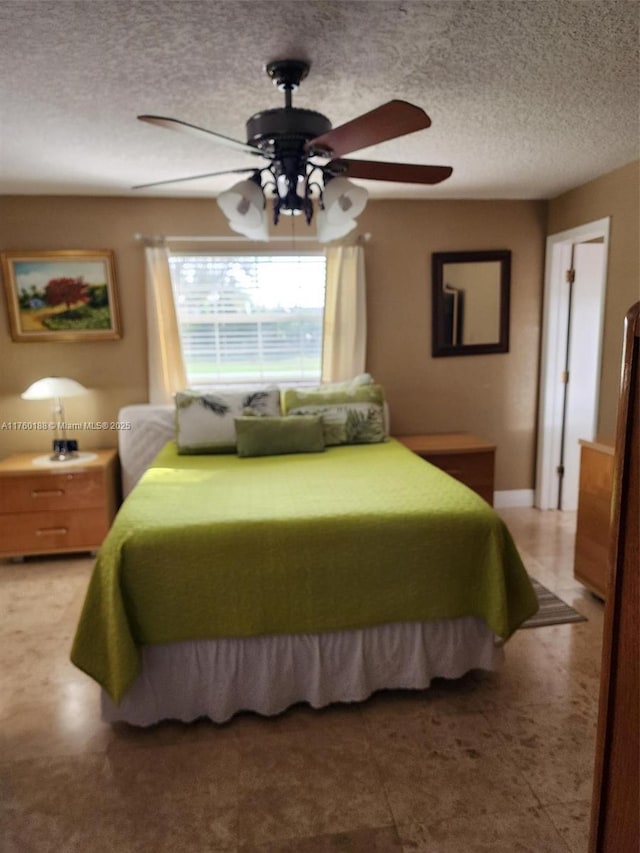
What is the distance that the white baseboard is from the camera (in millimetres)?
4379

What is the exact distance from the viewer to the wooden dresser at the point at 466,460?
12.0 ft

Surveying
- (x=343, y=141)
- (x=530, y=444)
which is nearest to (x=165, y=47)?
(x=343, y=141)

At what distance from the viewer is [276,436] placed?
310 centimetres

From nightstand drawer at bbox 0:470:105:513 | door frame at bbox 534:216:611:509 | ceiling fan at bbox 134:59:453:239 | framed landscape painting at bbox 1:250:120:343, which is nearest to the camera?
ceiling fan at bbox 134:59:453:239

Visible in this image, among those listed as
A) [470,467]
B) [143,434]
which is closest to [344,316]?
[470,467]

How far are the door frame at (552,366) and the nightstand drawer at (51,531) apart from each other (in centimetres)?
323

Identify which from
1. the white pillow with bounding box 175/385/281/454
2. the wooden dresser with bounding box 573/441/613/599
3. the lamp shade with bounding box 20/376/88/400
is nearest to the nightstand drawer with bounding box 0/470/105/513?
the lamp shade with bounding box 20/376/88/400

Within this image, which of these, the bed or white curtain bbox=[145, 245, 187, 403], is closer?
the bed

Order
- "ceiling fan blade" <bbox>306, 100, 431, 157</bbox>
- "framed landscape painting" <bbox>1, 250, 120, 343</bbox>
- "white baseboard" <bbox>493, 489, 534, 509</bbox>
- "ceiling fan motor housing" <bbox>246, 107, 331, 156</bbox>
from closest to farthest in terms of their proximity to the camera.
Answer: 1. "ceiling fan blade" <bbox>306, 100, 431, 157</bbox>
2. "ceiling fan motor housing" <bbox>246, 107, 331, 156</bbox>
3. "framed landscape painting" <bbox>1, 250, 120, 343</bbox>
4. "white baseboard" <bbox>493, 489, 534, 509</bbox>

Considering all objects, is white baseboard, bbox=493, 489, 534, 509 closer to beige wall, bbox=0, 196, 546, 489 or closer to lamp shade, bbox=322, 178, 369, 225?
beige wall, bbox=0, 196, 546, 489

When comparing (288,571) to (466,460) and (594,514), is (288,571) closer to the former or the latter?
(594,514)

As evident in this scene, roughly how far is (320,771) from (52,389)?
2707mm

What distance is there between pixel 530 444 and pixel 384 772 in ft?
10.2

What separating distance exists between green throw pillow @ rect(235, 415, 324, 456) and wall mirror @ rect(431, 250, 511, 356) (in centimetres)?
147
